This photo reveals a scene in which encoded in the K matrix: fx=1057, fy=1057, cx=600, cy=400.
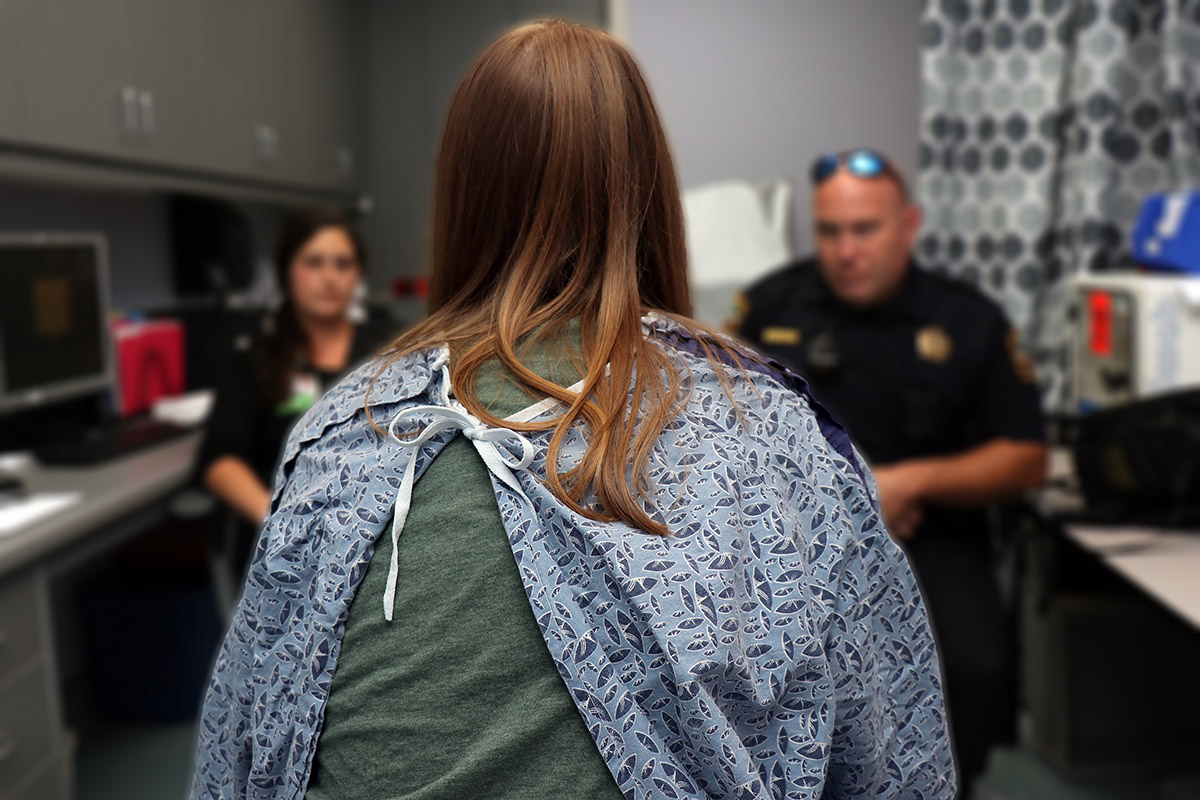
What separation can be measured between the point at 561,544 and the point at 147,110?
90.5 inches

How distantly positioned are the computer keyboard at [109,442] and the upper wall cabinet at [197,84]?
0.66 m

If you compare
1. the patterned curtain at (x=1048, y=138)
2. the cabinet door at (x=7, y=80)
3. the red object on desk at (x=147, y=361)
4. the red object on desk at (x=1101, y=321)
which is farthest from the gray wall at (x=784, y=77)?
the cabinet door at (x=7, y=80)

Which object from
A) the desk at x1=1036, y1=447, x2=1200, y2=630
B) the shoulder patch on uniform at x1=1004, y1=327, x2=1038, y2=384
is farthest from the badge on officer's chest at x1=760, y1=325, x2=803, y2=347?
the desk at x1=1036, y1=447, x2=1200, y2=630

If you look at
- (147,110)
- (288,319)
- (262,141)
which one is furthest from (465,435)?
(262,141)

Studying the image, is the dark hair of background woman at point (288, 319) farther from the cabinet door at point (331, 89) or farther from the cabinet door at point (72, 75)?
the cabinet door at point (331, 89)

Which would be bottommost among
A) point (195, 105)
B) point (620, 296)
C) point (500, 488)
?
point (500, 488)

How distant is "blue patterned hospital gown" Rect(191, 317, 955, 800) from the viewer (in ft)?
2.53

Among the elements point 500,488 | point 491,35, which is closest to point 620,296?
point 500,488

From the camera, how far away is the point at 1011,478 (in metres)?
2.21

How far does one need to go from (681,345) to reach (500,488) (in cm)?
22

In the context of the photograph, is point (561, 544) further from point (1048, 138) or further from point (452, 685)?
point (1048, 138)

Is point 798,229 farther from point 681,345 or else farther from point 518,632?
point 518,632

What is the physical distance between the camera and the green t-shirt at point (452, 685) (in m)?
0.77

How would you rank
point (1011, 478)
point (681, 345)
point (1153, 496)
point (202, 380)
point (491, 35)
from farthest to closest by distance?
point (491, 35) < point (202, 380) < point (1011, 478) < point (1153, 496) < point (681, 345)
